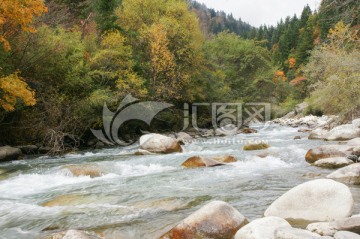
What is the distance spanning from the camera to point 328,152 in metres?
10.4

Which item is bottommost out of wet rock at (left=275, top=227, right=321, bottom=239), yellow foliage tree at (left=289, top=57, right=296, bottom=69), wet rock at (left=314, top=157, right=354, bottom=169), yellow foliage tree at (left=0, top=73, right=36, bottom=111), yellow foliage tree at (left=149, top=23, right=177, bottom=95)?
wet rock at (left=314, top=157, right=354, bottom=169)

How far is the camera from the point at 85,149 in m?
17.4

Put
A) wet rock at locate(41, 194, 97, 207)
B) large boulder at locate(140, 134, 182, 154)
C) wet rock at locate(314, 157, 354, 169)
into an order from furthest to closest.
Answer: large boulder at locate(140, 134, 182, 154) → wet rock at locate(314, 157, 354, 169) → wet rock at locate(41, 194, 97, 207)

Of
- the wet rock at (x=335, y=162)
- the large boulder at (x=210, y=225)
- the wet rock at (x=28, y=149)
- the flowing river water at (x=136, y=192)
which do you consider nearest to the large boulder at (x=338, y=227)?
the large boulder at (x=210, y=225)

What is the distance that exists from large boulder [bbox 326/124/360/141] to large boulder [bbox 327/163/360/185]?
844 centimetres

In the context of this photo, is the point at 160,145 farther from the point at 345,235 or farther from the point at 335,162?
the point at 345,235

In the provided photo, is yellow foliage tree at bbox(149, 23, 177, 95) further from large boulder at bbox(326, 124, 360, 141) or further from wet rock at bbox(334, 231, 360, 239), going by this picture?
wet rock at bbox(334, 231, 360, 239)

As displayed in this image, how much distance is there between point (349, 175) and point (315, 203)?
9.37ft

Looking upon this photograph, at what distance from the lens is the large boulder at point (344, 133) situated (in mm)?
15477

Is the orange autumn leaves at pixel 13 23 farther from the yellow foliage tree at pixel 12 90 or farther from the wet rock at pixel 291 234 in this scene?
the wet rock at pixel 291 234

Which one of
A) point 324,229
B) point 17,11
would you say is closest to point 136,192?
point 324,229

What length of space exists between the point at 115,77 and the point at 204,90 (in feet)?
30.9

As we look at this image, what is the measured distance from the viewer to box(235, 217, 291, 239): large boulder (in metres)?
4.11

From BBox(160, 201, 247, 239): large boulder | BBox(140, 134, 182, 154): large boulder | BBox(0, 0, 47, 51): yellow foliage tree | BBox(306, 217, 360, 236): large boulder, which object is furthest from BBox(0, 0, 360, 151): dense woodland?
BBox(160, 201, 247, 239): large boulder
